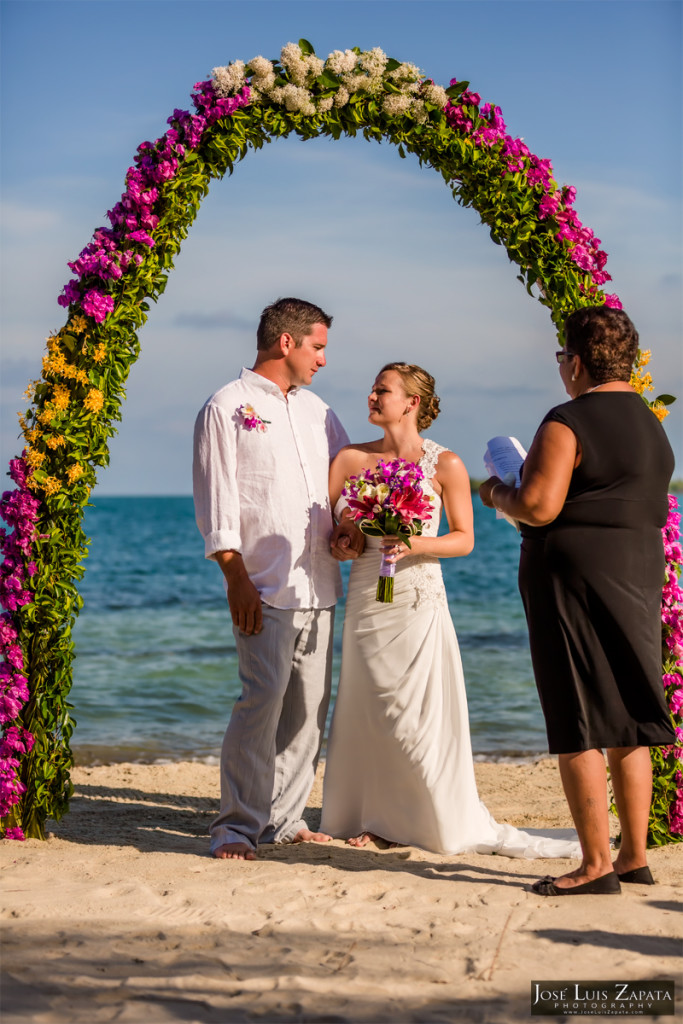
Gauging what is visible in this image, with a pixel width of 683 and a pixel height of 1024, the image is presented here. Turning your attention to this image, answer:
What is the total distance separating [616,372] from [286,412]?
196 cm

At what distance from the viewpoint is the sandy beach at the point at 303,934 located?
3.24 metres

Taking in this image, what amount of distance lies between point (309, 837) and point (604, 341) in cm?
324

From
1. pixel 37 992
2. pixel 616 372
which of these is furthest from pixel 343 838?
pixel 616 372

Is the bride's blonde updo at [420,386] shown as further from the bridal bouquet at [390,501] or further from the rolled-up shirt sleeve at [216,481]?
the rolled-up shirt sleeve at [216,481]

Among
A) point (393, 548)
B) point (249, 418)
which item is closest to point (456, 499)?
point (393, 548)

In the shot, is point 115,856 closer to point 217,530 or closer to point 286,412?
point 217,530

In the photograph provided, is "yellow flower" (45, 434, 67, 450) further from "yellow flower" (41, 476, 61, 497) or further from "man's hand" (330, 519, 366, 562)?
"man's hand" (330, 519, 366, 562)

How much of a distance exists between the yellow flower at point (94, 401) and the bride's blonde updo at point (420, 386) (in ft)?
5.34

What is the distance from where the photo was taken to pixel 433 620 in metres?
5.54

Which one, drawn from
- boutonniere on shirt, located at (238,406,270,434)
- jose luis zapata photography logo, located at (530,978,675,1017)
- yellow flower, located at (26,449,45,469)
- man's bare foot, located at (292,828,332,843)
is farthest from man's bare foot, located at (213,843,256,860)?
yellow flower, located at (26,449,45,469)

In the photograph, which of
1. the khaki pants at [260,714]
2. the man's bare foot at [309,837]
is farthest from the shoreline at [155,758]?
the khaki pants at [260,714]

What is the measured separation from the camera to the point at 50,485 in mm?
5531

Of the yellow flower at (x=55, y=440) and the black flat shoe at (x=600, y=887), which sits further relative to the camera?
the yellow flower at (x=55, y=440)

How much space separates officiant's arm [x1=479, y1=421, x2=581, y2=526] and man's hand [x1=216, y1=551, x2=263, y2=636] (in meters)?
1.63
